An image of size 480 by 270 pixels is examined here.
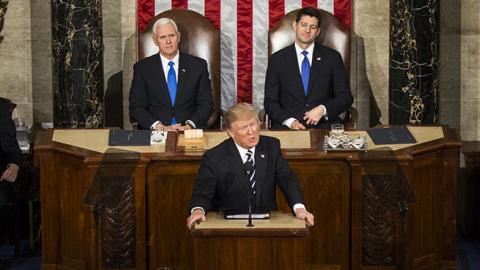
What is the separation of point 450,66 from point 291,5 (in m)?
1.69

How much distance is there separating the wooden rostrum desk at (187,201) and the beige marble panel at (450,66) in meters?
2.77

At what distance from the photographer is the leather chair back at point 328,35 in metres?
8.90

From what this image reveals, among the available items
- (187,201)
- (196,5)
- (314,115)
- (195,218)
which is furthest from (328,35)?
(195,218)

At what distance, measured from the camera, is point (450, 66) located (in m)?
9.83

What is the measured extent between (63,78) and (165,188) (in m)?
2.59

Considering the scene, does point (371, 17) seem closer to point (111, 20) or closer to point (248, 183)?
point (111, 20)

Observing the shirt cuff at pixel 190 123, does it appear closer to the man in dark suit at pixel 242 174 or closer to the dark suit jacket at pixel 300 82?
the dark suit jacket at pixel 300 82

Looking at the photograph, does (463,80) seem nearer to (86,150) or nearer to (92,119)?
(92,119)

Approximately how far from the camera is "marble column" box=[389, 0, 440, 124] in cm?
903

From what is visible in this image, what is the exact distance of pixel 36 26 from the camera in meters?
9.95

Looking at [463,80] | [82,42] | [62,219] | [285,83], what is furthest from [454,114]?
[62,219]

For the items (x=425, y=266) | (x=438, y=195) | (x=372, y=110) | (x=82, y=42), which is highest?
(x=82, y=42)

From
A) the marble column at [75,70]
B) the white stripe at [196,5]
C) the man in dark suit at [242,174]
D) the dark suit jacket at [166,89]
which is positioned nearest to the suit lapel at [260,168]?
the man in dark suit at [242,174]

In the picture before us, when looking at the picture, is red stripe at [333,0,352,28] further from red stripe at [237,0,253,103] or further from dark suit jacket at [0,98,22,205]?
dark suit jacket at [0,98,22,205]
